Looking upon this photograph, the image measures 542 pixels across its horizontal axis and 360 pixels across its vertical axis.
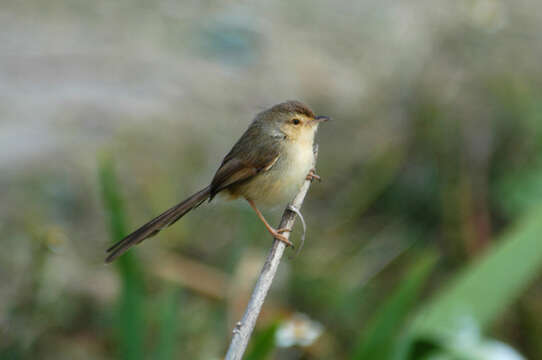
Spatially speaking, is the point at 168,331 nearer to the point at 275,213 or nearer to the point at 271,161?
the point at 271,161

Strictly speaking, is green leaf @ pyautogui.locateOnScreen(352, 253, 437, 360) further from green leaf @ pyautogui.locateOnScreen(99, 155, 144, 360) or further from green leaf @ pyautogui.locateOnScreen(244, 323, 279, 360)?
green leaf @ pyautogui.locateOnScreen(99, 155, 144, 360)

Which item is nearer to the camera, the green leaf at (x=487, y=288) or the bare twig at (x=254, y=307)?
the bare twig at (x=254, y=307)

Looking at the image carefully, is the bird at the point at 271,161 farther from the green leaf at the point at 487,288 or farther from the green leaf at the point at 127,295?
the green leaf at the point at 487,288

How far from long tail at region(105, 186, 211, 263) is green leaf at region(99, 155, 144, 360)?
20 centimetres

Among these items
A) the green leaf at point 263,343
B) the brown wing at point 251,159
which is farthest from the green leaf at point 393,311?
the brown wing at point 251,159

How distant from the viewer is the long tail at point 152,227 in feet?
5.80

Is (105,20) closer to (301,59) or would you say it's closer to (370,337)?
(301,59)

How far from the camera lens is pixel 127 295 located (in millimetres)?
2078

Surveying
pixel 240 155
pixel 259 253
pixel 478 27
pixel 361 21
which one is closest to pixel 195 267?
pixel 259 253

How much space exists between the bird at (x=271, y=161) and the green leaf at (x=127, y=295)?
181mm

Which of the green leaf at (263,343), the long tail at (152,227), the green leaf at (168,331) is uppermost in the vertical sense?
the long tail at (152,227)

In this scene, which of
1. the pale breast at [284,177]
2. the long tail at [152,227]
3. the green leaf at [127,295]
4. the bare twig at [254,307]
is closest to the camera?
the bare twig at [254,307]

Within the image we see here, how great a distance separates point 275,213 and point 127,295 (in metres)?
1.80

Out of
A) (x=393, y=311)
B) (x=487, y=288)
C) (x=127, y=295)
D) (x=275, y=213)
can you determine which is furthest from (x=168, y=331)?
(x=275, y=213)
